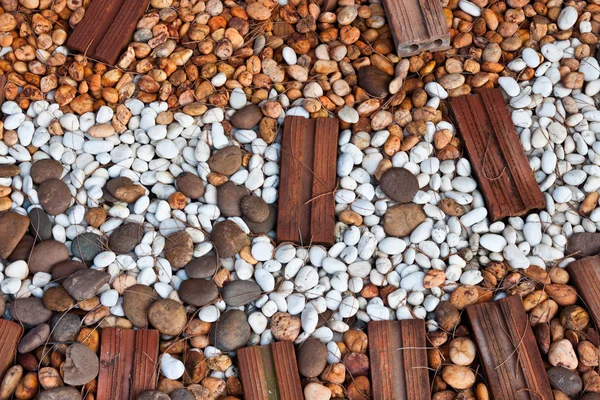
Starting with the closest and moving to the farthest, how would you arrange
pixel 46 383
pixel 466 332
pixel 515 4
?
pixel 46 383, pixel 466 332, pixel 515 4

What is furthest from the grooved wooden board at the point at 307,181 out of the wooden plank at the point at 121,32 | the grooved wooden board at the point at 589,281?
the grooved wooden board at the point at 589,281

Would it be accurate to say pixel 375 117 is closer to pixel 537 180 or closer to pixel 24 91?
pixel 537 180

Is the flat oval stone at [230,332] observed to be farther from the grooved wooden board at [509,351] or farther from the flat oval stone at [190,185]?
the grooved wooden board at [509,351]

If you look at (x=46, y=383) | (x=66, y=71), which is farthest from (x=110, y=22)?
(x=46, y=383)

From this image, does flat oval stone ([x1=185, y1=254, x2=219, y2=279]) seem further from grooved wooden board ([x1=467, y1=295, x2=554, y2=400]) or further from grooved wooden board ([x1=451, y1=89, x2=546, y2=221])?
grooved wooden board ([x1=451, y1=89, x2=546, y2=221])

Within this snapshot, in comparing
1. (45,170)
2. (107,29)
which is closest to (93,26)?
(107,29)

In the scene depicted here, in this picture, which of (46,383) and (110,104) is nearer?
(46,383)
